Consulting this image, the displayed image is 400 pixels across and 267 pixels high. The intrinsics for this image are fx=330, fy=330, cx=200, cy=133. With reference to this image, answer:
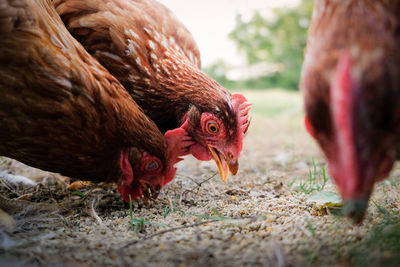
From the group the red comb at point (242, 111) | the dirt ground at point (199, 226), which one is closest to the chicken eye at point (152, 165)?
the dirt ground at point (199, 226)

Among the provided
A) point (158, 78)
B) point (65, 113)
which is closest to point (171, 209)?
point (65, 113)

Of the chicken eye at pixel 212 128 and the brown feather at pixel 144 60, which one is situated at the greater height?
the brown feather at pixel 144 60

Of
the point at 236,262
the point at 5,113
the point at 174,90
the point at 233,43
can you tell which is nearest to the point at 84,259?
the point at 236,262

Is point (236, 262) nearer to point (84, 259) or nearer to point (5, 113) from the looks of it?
point (84, 259)

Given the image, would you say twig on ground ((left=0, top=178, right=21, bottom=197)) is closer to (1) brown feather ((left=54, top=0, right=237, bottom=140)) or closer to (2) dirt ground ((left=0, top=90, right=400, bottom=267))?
(2) dirt ground ((left=0, top=90, right=400, bottom=267))

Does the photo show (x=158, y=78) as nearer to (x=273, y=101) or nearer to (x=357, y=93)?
(x=357, y=93)

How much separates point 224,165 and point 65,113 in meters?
0.94

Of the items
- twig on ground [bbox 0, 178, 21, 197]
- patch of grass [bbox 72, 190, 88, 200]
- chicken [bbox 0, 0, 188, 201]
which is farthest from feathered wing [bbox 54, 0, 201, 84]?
twig on ground [bbox 0, 178, 21, 197]

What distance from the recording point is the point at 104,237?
128cm

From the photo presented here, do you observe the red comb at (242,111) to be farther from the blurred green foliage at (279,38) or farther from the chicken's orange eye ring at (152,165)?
the blurred green foliage at (279,38)

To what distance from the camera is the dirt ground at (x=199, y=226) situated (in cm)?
103

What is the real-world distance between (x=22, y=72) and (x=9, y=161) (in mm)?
1339

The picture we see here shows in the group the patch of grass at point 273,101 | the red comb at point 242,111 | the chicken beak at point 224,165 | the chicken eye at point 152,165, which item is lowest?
the patch of grass at point 273,101

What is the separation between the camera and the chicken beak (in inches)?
74.5
